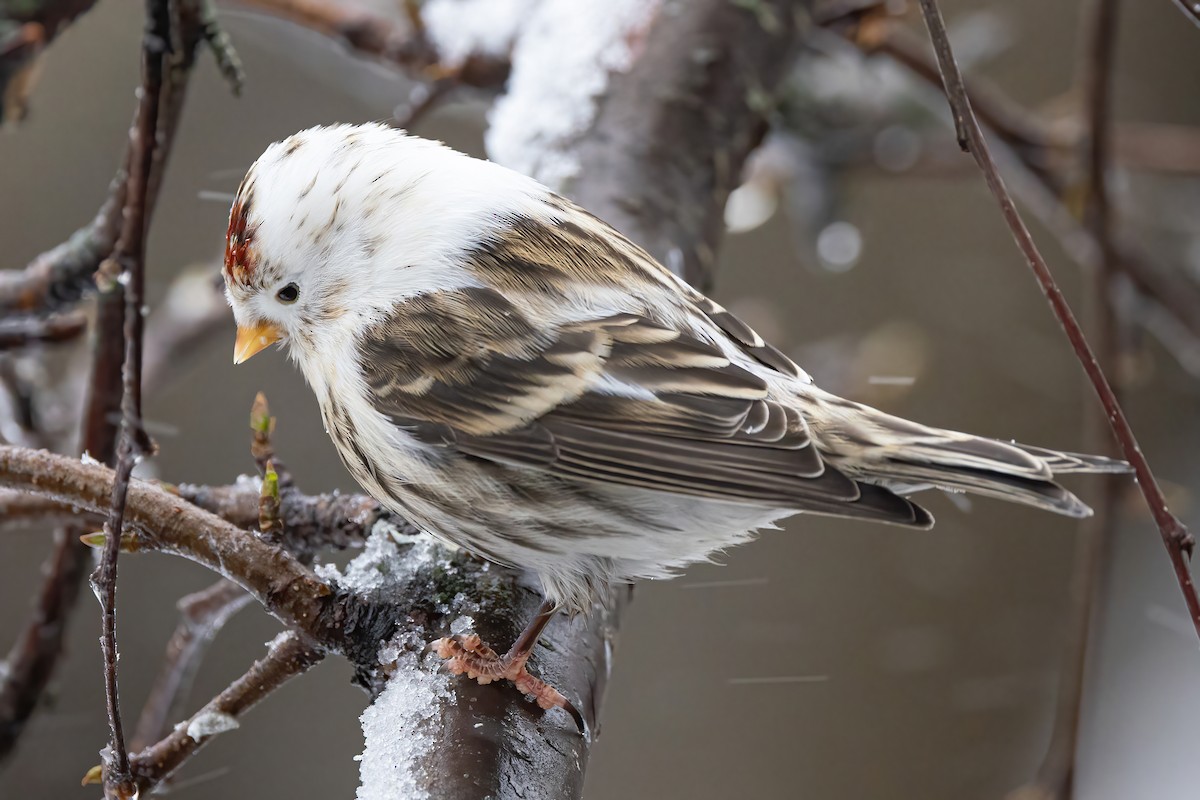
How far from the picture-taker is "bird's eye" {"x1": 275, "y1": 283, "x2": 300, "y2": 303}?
1407 mm

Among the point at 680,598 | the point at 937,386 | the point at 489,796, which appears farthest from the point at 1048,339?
the point at 489,796

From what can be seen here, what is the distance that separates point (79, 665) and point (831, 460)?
2491 millimetres

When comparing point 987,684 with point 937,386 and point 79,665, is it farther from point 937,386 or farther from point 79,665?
point 79,665

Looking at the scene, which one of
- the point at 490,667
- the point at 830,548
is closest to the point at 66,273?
the point at 490,667

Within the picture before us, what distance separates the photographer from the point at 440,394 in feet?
4.26

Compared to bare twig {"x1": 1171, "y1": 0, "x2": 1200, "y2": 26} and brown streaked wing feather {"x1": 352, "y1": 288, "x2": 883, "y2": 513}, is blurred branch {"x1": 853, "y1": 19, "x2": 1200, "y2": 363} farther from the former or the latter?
bare twig {"x1": 1171, "y1": 0, "x2": 1200, "y2": 26}

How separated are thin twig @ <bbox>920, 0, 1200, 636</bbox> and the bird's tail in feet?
0.46

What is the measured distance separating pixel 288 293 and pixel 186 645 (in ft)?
1.52

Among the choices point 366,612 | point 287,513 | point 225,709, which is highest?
point 287,513

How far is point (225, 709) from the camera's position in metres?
1.06

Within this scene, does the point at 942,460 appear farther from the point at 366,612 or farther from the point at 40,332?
the point at 40,332

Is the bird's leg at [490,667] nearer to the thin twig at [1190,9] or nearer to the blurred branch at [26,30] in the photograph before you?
the thin twig at [1190,9]

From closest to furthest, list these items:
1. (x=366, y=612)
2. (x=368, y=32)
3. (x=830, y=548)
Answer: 1. (x=366, y=612)
2. (x=368, y=32)
3. (x=830, y=548)

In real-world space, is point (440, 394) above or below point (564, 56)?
below
